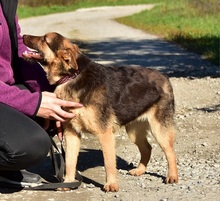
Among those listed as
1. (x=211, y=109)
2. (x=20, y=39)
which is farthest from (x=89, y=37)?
(x=20, y=39)

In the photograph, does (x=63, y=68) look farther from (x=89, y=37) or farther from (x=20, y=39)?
(x=89, y=37)

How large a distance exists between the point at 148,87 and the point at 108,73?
1.30ft

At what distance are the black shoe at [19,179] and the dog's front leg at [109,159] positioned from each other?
2.00 feet

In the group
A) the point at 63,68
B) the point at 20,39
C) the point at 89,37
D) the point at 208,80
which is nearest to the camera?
the point at 63,68

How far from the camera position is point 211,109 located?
8539mm

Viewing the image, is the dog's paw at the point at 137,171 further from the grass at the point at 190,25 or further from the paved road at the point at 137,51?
the grass at the point at 190,25

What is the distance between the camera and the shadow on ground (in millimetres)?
13062

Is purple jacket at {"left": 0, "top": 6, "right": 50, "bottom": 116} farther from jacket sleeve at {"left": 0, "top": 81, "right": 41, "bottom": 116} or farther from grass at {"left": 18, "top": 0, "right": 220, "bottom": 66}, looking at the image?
grass at {"left": 18, "top": 0, "right": 220, "bottom": 66}

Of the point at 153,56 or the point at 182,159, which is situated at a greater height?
the point at 182,159

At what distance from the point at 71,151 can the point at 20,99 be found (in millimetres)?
865

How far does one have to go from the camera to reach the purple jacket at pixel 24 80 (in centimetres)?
473

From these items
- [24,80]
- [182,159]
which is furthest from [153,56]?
[24,80]

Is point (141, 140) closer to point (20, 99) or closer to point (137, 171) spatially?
point (137, 171)

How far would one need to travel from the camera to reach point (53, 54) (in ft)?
16.9
